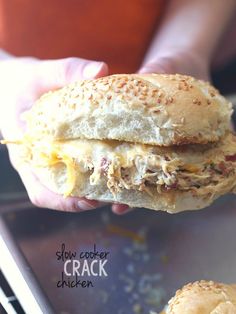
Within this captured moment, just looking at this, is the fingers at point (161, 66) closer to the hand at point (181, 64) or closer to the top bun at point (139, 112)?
the hand at point (181, 64)

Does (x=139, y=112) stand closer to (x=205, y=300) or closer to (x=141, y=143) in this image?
(x=141, y=143)

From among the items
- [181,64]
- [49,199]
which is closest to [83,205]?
[49,199]

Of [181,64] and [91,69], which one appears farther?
[181,64]

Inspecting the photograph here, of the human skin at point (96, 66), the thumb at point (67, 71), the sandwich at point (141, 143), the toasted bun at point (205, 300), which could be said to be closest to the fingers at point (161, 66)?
the human skin at point (96, 66)

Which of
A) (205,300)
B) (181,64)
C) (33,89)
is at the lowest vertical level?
(205,300)

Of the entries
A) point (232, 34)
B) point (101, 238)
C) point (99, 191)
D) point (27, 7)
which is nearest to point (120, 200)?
point (99, 191)

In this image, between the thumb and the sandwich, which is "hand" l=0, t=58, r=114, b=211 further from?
the sandwich
